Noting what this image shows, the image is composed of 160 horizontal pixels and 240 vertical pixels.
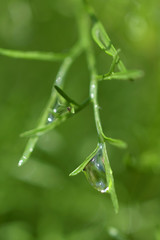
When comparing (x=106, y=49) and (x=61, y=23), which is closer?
(x=106, y=49)

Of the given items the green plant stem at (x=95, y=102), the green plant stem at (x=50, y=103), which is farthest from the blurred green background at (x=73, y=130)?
the green plant stem at (x=50, y=103)

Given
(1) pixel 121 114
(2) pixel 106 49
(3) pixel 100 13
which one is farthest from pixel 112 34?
(2) pixel 106 49

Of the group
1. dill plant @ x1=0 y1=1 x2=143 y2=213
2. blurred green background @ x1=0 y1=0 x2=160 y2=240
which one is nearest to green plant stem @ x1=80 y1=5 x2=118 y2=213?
dill plant @ x1=0 y1=1 x2=143 y2=213

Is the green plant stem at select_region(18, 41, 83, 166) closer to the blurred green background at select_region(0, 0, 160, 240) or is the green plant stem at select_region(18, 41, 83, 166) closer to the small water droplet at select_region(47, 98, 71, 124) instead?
the small water droplet at select_region(47, 98, 71, 124)

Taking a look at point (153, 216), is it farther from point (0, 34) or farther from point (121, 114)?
point (0, 34)

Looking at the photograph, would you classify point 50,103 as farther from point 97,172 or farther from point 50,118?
point 97,172

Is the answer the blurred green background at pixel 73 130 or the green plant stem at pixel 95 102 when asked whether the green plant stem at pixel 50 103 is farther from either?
the blurred green background at pixel 73 130
